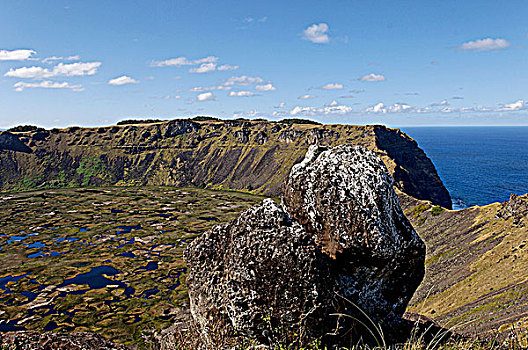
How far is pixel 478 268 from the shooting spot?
2721 inches


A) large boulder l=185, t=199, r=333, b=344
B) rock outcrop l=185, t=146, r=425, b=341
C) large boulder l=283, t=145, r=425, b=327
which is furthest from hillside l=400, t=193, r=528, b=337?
large boulder l=185, t=199, r=333, b=344

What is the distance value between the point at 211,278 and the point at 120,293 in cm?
7953

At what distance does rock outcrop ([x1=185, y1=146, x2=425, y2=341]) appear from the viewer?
49.3 feet

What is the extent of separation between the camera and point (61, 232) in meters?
148

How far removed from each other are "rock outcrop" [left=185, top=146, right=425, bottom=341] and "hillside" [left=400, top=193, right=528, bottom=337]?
2230 cm

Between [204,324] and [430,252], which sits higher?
[204,324]

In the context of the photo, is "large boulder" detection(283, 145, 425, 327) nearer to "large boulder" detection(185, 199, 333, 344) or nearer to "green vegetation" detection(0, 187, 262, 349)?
"large boulder" detection(185, 199, 333, 344)

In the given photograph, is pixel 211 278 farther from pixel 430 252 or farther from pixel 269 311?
pixel 430 252

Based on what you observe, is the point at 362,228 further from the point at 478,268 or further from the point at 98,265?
the point at 98,265

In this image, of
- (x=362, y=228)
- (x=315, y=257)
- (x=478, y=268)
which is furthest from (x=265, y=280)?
(x=478, y=268)

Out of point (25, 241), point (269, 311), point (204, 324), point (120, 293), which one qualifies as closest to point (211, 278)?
point (204, 324)

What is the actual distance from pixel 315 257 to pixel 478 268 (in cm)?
7006

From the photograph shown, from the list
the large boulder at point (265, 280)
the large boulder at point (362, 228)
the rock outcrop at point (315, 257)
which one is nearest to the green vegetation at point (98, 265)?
the large boulder at point (265, 280)

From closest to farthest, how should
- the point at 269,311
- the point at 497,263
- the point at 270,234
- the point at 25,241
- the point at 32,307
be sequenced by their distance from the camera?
the point at 269,311
the point at 270,234
the point at 497,263
the point at 32,307
the point at 25,241
